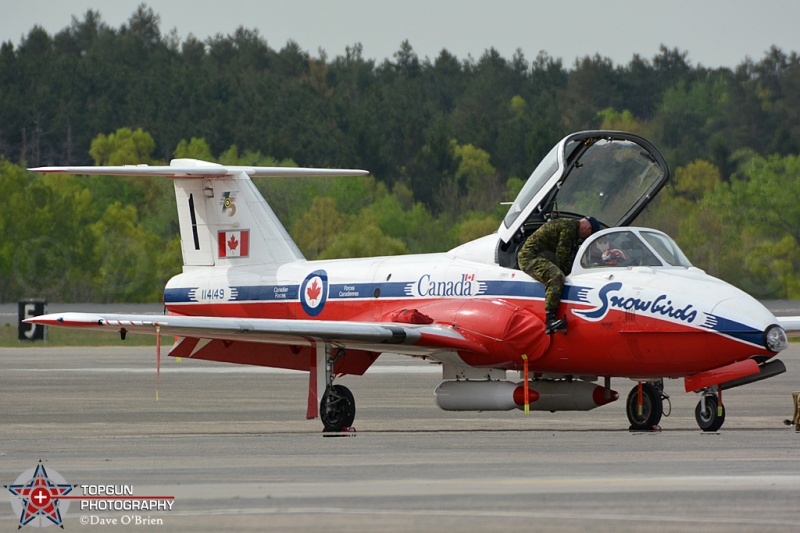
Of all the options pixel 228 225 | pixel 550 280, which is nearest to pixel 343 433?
pixel 550 280

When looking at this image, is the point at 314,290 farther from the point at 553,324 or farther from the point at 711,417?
the point at 711,417

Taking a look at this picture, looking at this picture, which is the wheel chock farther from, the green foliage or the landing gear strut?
the green foliage

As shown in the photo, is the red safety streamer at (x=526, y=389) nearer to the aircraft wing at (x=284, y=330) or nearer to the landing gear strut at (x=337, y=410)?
the aircraft wing at (x=284, y=330)

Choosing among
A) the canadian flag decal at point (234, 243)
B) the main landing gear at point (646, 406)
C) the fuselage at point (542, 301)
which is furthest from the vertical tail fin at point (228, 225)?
the main landing gear at point (646, 406)

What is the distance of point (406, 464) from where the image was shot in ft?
41.3

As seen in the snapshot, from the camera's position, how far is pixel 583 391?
1844 cm

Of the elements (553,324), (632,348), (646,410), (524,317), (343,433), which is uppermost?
(524,317)

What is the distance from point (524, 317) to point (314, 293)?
145 inches

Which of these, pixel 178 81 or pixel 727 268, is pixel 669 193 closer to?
pixel 727 268

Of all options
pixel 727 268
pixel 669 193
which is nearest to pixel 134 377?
pixel 727 268

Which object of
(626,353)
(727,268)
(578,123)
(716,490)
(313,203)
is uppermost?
(578,123)

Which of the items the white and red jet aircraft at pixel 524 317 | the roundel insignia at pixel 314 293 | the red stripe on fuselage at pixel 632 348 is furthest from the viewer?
the roundel insignia at pixel 314 293

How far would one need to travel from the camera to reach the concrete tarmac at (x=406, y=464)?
9.25 meters

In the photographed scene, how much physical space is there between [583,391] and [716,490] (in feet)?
26.2
